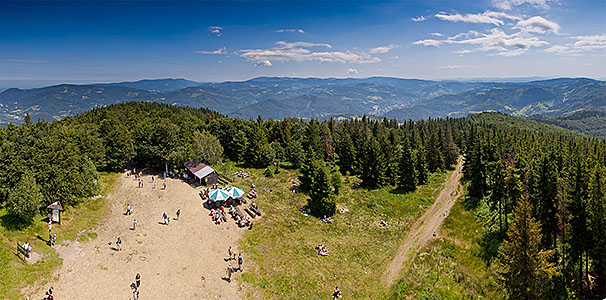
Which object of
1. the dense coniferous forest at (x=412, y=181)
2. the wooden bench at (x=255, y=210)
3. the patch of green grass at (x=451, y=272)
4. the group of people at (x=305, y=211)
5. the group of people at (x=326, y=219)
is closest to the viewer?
the dense coniferous forest at (x=412, y=181)

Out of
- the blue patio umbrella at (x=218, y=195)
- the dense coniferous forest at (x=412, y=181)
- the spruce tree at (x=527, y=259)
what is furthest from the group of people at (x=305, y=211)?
the spruce tree at (x=527, y=259)

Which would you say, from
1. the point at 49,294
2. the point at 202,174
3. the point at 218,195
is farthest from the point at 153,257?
the point at 202,174

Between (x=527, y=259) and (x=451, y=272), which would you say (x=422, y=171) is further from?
(x=527, y=259)

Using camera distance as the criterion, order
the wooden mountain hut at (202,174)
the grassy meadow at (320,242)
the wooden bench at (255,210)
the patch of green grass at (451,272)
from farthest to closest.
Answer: the wooden mountain hut at (202,174) < the wooden bench at (255,210) < the patch of green grass at (451,272) < the grassy meadow at (320,242)

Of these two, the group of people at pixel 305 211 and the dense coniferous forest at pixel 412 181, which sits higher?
the dense coniferous forest at pixel 412 181

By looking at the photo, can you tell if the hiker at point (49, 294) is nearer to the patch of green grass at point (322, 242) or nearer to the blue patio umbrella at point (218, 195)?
the patch of green grass at point (322, 242)
